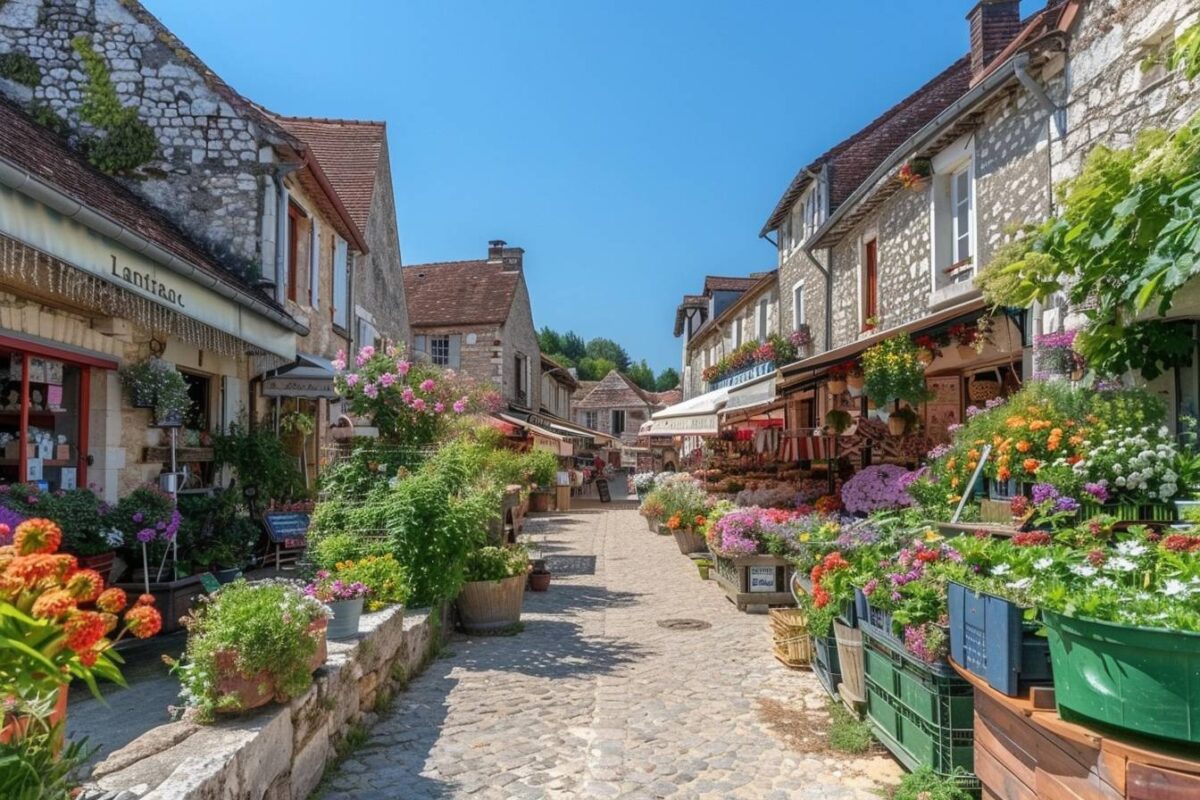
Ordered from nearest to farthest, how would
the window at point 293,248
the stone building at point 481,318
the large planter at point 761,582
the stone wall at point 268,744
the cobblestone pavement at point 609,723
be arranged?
the stone wall at point 268,744 → the cobblestone pavement at point 609,723 → the large planter at point 761,582 → the window at point 293,248 → the stone building at point 481,318

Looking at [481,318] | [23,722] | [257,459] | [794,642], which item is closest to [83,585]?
[23,722]

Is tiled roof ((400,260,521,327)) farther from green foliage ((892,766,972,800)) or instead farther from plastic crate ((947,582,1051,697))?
plastic crate ((947,582,1051,697))

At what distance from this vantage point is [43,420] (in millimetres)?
6625

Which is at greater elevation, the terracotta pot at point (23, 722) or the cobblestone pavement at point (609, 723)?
the terracotta pot at point (23, 722)

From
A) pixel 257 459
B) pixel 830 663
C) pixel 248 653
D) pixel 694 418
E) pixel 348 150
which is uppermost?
pixel 348 150

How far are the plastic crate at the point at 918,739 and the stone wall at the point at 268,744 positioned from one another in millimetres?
2807

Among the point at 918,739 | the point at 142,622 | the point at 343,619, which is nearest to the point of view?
the point at 142,622

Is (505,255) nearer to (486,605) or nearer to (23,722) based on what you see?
(486,605)

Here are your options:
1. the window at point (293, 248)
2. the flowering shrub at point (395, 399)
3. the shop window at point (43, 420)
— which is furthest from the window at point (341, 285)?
the shop window at point (43, 420)

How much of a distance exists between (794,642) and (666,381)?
87.4 m

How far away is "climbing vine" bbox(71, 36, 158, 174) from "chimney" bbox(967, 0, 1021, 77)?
11.3 meters

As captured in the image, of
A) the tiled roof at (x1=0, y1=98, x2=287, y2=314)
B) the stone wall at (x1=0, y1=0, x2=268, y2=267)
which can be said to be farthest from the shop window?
A: the stone wall at (x1=0, y1=0, x2=268, y2=267)

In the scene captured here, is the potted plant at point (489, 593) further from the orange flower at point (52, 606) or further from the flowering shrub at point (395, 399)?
the orange flower at point (52, 606)

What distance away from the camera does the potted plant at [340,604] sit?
15.6 feet
